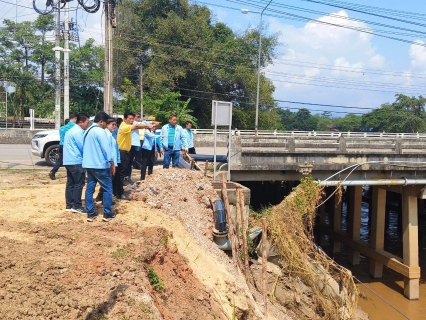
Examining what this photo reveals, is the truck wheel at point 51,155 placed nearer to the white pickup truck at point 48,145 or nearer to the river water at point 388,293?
the white pickup truck at point 48,145

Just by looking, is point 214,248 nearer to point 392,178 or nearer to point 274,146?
point 274,146

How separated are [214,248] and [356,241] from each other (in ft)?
23.9

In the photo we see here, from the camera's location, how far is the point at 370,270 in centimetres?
1305

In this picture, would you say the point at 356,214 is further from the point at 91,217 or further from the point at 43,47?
the point at 43,47

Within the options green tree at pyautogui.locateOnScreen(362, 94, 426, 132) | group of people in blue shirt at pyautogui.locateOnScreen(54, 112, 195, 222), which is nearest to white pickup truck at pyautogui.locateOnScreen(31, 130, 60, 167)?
group of people in blue shirt at pyautogui.locateOnScreen(54, 112, 195, 222)

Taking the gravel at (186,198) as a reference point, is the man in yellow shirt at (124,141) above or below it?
above

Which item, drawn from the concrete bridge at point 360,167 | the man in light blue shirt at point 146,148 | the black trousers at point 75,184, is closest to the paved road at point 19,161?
the man in light blue shirt at point 146,148

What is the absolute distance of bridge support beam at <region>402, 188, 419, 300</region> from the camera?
463 inches

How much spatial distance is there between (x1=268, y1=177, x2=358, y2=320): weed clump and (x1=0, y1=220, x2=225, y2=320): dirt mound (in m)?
3.57

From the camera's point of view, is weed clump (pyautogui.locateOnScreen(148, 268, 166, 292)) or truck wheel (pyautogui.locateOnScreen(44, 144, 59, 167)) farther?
truck wheel (pyautogui.locateOnScreen(44, 144, 59, 167))

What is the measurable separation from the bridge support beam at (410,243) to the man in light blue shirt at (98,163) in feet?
28.5

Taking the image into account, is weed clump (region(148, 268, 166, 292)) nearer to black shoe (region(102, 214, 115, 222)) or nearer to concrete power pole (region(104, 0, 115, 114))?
black shoe (region(102, 214, 115, 222))

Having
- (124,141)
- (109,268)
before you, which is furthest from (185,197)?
(109,268)

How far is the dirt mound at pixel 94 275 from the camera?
4.27m
